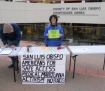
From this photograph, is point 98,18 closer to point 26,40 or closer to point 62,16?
point 62,16

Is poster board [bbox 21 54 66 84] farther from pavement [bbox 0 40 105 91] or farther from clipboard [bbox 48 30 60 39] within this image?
clipboard [bbox 48 30 60 39]

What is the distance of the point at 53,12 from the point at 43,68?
8.67 meters

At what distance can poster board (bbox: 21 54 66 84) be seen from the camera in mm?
3896

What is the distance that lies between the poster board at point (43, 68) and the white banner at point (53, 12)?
795 cm

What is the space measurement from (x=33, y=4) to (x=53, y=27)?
812 centimetres

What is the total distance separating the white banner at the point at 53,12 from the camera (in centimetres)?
1115

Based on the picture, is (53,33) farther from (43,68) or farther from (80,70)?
(80,70)

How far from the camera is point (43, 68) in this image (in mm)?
3951

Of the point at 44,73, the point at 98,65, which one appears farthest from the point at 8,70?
the point at 98,65

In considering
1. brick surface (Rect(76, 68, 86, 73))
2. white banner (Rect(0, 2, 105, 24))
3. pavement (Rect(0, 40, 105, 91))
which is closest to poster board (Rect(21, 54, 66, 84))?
pavement (Rect(0, 40, 105, 91))

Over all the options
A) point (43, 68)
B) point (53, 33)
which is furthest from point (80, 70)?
point (43, 68)

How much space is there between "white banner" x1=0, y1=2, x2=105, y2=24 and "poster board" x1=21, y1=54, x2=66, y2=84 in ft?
26.1

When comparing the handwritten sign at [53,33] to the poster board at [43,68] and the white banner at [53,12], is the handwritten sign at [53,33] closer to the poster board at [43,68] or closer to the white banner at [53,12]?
the poster board at [43,68]

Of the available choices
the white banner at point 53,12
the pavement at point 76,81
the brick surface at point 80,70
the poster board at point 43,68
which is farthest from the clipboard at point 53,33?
the white banner at point 53,12
